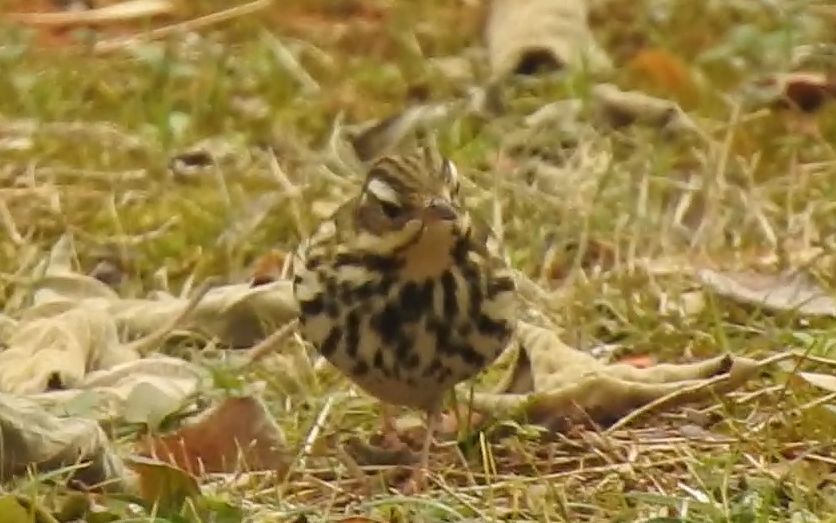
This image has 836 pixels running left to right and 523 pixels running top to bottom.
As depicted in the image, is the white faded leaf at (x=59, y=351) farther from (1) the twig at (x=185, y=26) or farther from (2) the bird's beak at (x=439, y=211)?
(1) the twig at (x=185, y=26)

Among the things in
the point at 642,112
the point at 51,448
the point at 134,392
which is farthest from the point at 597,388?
the point at 642,112

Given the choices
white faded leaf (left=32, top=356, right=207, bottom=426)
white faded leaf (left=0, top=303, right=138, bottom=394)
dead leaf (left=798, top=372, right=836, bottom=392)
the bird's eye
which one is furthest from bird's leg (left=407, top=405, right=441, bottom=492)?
white faded leaf (left=0, top=303, right=138, bottom=394)

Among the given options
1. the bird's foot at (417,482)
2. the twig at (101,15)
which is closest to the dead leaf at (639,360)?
the bird's foot at (417,482)

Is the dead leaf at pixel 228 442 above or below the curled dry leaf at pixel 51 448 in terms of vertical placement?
below

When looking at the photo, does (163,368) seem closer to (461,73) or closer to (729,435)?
(729,435)

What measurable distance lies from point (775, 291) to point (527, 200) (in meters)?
0.74

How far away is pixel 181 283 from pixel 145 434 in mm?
981

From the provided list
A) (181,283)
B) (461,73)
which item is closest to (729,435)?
(181,283)

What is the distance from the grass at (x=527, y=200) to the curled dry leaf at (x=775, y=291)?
1.0 inches

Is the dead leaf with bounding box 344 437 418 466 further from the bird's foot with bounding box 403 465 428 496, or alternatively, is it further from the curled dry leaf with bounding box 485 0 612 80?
the curled dry leaf with bounding box 485 0 612 80

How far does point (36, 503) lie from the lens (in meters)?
2.73

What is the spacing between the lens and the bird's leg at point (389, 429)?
3342 mm

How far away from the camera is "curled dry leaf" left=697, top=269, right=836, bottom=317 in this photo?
392 cm

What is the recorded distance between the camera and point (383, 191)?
3160mm
